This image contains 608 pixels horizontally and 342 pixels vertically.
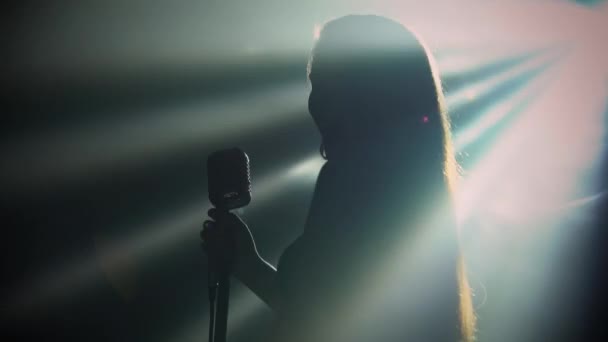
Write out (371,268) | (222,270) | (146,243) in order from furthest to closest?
(146,243) → (222,270) → (371,268)

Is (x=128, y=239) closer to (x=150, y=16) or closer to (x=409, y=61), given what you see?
(x=150, y=16)

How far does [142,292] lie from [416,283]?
1259mm

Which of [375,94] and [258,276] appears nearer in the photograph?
[375,94]

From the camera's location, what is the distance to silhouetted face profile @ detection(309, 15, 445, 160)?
37.0 inches

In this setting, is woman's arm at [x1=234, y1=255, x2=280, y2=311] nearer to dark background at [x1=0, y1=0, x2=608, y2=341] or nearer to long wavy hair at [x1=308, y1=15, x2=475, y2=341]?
long wavy hair at [x1=308, y1=15, x2=475, y2=341]

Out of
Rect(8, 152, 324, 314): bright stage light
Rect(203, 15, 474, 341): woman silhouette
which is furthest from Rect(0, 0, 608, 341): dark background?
Rect(203, 15, 474, 341): woman silhouette

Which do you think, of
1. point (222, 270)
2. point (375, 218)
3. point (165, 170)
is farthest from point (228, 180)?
point (165, 170)

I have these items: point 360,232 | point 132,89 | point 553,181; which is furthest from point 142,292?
point 553,181

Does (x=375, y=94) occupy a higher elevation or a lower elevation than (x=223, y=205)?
higher

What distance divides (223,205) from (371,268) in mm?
352

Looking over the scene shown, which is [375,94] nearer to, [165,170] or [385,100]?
[385,100]

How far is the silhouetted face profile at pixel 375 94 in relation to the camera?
940mm

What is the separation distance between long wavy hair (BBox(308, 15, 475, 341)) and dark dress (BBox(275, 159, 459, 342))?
0.19ft

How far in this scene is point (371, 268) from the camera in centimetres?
86
